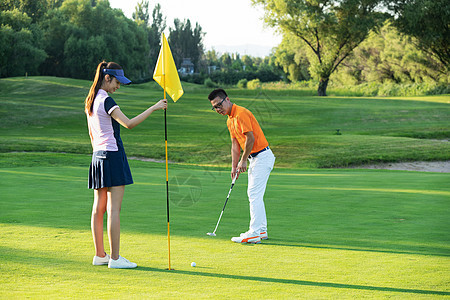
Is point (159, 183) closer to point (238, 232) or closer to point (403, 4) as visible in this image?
point (238, 232)

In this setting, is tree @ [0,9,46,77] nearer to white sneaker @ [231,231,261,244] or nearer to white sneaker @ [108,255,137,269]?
white sneaker @ [231,231,261,244]

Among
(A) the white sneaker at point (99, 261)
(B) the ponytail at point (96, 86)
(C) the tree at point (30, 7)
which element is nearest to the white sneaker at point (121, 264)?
(A) the white sneaker at point (99, 261)

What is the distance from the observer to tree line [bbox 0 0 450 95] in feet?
163

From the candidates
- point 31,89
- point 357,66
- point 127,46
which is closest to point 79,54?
point 127,46

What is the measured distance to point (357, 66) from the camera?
72062mm

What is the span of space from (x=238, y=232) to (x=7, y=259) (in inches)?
122

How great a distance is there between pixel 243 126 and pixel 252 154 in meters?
0.49

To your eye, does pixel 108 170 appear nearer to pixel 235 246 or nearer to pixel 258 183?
pixel 235 246

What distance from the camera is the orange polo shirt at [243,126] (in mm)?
6734

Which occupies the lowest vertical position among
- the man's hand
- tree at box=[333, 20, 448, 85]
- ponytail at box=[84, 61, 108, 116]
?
the man's hand

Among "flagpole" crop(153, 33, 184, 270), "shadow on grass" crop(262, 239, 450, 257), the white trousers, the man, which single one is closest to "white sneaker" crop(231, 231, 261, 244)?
the man

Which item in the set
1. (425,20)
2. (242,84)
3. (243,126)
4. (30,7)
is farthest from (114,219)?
(30,7)

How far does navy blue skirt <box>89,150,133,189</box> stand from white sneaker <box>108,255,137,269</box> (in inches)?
30.9

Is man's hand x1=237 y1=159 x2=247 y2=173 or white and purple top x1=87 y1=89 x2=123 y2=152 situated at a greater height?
white and purple top x1=87 y1=89 x2=123 y2=152
